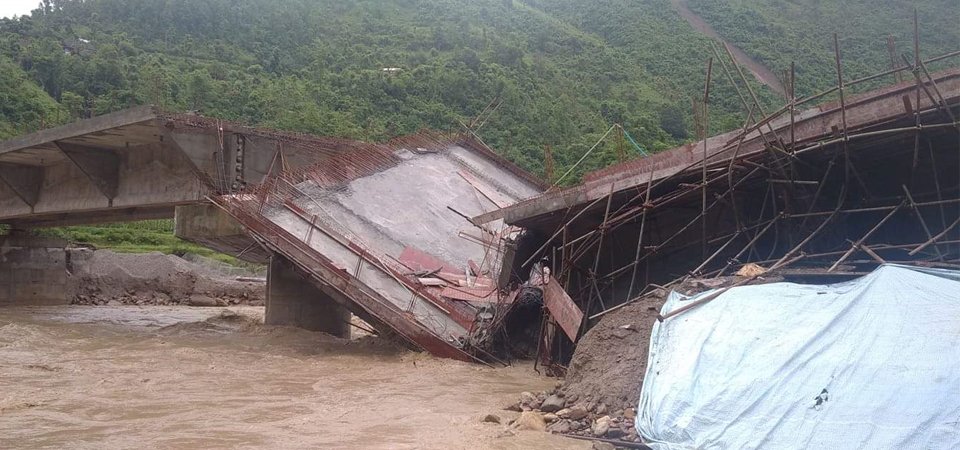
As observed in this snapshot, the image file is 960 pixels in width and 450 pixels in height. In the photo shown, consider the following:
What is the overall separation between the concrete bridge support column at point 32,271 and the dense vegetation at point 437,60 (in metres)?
5.38

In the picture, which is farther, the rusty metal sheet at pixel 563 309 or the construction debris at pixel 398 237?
the construction debris at pixel 398 237

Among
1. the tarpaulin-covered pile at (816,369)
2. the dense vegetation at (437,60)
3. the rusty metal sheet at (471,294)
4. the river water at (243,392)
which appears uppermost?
the dense vegetation at (437,60)

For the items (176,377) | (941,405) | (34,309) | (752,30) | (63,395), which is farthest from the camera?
(752,30)

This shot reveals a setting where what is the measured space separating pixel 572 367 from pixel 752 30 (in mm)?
71386

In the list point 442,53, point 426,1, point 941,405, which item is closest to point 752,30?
point 442,53

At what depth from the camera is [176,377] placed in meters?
12.0

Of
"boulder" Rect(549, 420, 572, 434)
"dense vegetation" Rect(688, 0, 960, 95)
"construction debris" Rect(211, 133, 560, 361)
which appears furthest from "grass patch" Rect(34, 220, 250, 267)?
"dense vegetation" Rect(688, 0, 960, 95)

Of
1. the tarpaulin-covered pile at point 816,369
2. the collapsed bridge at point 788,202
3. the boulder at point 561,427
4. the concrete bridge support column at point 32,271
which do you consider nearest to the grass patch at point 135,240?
the concrete bridge support column at point 32,271

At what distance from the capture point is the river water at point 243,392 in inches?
304

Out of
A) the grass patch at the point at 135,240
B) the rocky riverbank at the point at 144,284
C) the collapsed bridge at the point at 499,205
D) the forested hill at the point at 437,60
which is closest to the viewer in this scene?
the collapsed bridge at the point at 499,205

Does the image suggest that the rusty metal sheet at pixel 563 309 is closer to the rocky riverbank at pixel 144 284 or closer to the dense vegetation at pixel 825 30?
the rocky riverbank at pixel 144 284

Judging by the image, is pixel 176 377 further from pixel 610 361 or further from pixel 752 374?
pixel 752 374

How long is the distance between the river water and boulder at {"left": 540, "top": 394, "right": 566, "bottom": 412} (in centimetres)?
37

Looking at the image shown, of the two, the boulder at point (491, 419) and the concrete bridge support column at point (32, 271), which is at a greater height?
the concrete bridge support column at point (32, 271)
